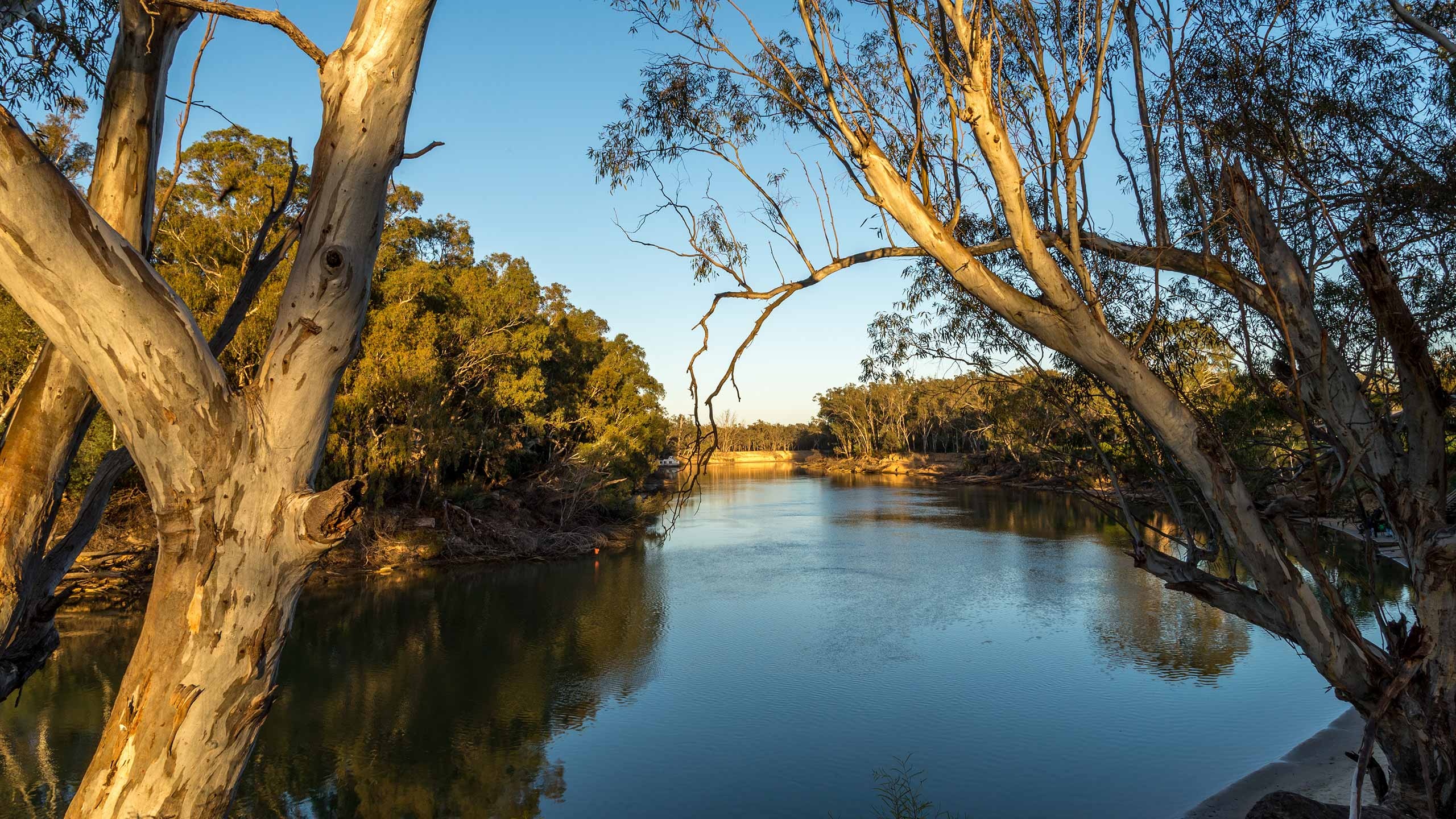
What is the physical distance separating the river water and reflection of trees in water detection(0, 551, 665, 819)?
3 cm

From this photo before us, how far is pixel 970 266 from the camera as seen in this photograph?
3021 millimetres

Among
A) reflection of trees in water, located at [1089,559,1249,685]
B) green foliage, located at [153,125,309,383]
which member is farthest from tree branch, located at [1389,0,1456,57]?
green foliage, located at [153,125,309,383]

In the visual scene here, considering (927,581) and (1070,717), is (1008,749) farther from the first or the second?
(927,581)

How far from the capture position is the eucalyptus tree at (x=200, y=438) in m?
1.47

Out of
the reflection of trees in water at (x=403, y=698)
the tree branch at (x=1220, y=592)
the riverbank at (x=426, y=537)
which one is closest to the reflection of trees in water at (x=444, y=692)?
the reflection of trees in water at (x=403, y=698)

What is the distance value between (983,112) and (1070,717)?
5.81 m

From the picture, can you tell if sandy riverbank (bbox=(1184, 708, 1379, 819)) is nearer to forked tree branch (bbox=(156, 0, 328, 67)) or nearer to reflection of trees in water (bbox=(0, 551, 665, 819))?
reflection of trees in water (bbox=(0, 551, 665, 819))

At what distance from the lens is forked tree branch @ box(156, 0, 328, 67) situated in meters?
1.73

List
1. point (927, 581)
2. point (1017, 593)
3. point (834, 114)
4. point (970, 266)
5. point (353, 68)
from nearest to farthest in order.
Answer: point (353, 68) → point (970, 266) → point (834, 114) → point (1017, 593) → point (927, 581)

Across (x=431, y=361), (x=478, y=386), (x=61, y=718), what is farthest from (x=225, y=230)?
(x=61, y=718)

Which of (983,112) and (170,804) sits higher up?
(983,112)

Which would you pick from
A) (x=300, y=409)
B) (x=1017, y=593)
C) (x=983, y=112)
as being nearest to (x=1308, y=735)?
(x=1017, y=593)

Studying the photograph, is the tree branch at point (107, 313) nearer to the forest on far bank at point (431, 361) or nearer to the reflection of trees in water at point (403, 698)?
the reflection of trees in water at point (403, 698)

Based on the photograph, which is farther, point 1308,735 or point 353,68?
point 1308,735
